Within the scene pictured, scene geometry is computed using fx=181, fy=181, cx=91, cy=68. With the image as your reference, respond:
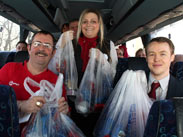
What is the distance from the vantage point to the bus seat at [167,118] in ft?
3.07

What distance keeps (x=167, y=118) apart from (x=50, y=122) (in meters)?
0.90

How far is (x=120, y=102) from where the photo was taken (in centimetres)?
167

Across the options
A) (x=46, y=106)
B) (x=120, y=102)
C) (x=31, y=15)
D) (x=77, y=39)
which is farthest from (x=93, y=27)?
(x=31, y=15)

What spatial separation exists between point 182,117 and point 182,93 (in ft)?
2.94

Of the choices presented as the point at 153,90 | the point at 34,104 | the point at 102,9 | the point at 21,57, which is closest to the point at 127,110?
the point at 153,90

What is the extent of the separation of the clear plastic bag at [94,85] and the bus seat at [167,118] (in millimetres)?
1174

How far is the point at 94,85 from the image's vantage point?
Result: 215 centimetres

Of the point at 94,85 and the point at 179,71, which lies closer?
the point at 179,71

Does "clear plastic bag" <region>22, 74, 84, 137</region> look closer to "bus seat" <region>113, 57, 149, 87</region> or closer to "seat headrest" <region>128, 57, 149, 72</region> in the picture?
"bus seat" <region>113, 57, 149, 87</region>

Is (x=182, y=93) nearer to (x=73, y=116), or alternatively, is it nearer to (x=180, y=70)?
(x=180, y=70)

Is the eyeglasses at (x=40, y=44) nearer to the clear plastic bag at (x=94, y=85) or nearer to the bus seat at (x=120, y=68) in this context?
the clear plastic bag at (x=94, y=85)

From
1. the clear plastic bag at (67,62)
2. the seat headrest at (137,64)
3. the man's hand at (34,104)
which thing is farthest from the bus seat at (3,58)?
the seat headrest at (137,64)

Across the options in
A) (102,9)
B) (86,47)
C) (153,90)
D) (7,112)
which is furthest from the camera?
(102,9)

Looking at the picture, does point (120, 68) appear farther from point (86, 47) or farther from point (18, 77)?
point (18, 77)
